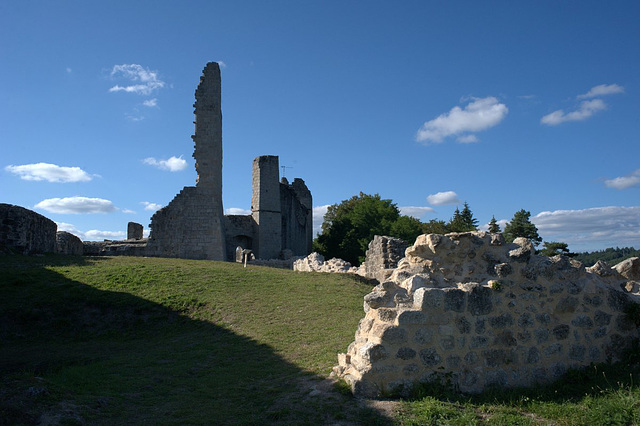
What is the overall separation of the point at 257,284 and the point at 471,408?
9030 millimetres

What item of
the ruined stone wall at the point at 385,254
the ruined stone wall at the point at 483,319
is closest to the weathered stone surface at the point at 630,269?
the ruined stone wall at the point at 483,319

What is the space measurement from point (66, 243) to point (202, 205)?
6.25 metres

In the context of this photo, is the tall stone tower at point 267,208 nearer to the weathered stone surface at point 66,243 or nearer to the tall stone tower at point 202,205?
the tall stone tower at point 202,205

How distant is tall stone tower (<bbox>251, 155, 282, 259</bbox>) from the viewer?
3130 centimetres

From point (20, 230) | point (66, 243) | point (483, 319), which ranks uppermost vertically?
point (20, 230)

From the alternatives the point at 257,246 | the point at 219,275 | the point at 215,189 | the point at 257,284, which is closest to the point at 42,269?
the point at 219,275

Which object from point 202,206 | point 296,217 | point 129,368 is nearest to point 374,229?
point 296,217

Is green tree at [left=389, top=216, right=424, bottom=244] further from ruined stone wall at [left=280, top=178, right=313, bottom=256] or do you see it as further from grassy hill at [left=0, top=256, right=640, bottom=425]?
grassy hill at [left=0, top=256, right=640, bottom=425]

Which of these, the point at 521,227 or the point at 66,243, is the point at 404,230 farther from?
the point at 66,243

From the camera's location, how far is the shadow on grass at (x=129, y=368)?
472cm

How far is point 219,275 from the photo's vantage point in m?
13.8

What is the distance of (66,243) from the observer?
20734 millimetres

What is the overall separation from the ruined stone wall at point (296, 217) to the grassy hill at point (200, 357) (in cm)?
1907

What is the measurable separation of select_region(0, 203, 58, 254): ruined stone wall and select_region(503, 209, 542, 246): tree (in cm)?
3706
